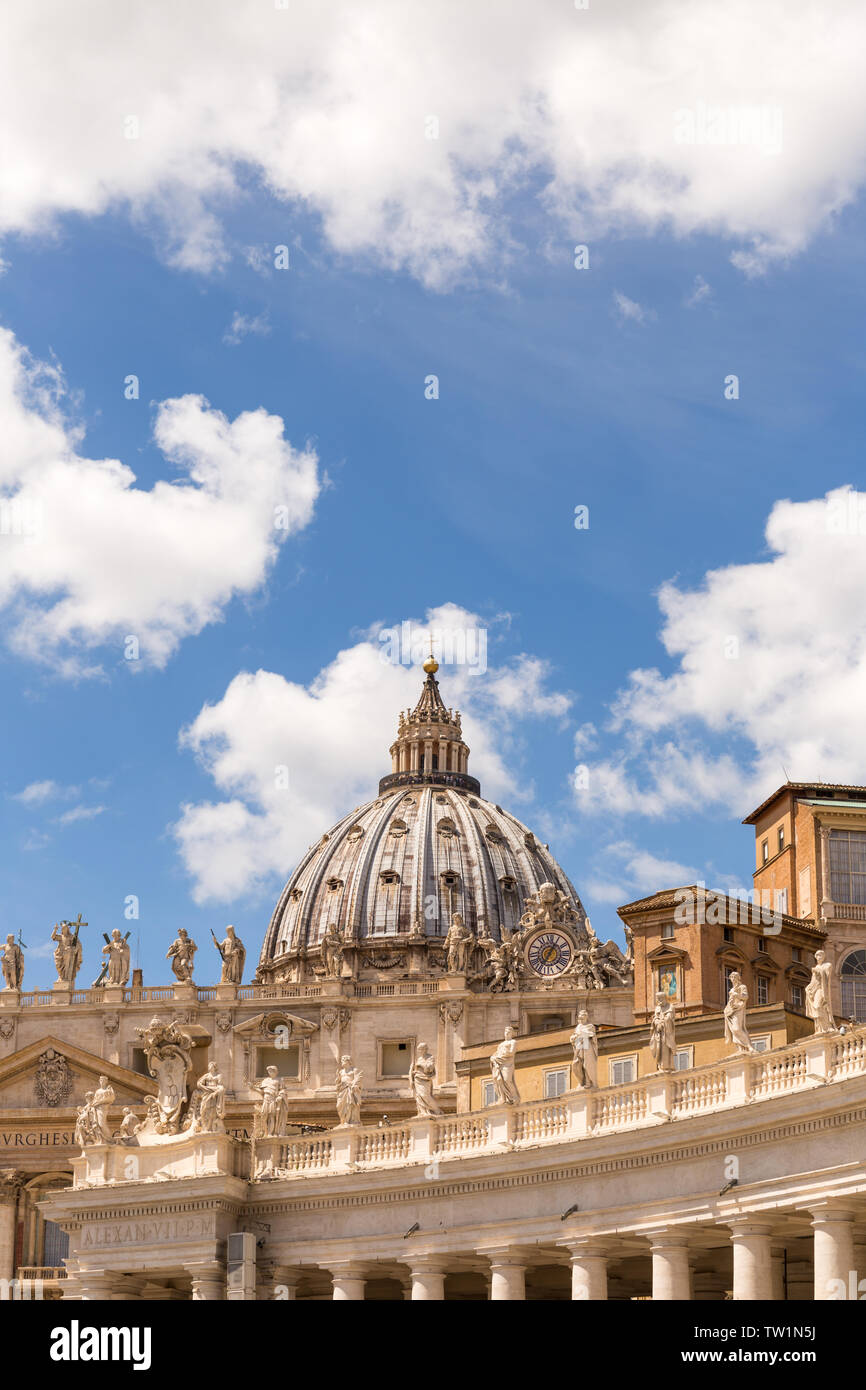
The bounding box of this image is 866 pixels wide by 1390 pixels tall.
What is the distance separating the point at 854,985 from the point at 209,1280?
127ft

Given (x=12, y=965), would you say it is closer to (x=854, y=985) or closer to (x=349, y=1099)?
(x=854, y=985)

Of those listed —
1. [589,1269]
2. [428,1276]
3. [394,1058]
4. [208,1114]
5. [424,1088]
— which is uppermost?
[394,1058]

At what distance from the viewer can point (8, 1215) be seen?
10225cm

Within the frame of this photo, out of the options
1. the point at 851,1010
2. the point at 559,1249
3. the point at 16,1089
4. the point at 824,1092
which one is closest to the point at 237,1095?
the point at 16,1089

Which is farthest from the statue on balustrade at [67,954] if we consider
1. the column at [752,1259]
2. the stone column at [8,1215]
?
the column at [752,1259]

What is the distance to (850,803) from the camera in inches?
3433

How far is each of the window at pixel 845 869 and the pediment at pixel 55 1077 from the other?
136 feet

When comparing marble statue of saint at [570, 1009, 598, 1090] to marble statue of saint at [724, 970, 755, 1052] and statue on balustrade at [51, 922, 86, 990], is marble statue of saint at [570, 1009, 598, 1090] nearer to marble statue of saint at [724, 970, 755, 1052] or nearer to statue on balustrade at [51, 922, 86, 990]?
marble statue of saint at [724, 970, 755, 1052]

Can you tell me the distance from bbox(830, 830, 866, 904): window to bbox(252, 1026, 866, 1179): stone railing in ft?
121

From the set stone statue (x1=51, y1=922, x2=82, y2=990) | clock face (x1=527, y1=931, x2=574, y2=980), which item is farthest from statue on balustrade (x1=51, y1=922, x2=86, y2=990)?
clock face (x1=527, y1=931, x2=574, y2=980)

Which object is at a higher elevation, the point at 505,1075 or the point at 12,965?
the point at 12,965

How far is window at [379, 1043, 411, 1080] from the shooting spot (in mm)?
108438

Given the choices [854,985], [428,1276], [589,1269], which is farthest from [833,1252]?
[854,985]

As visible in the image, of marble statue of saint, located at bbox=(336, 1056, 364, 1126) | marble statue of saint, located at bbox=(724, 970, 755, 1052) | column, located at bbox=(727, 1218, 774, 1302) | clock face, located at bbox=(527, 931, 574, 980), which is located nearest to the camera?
column, located at bbox=(727, 1218, 774, 1302)
